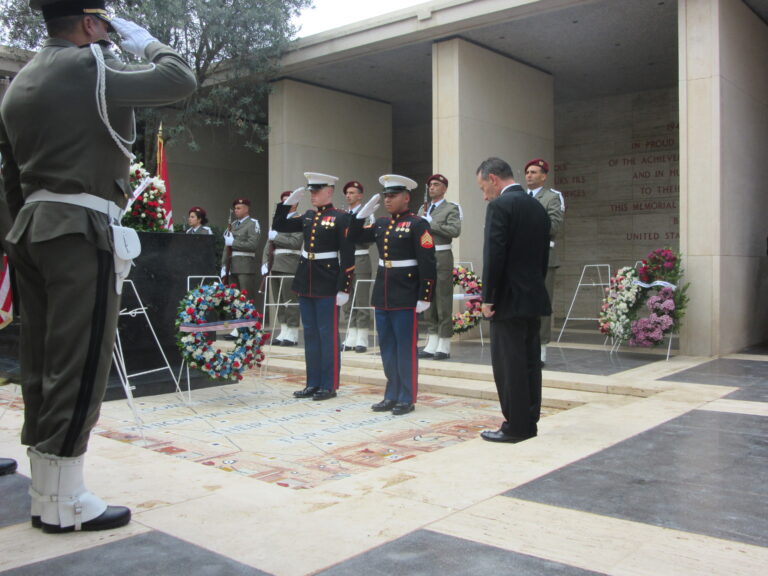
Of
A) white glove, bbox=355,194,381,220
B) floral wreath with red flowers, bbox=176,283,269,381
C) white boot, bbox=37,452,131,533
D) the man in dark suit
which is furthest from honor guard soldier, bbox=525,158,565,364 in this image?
white boot, bbox=37,452,131,533

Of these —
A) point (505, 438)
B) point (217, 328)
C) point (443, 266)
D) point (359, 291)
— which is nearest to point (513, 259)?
point (505, 438)

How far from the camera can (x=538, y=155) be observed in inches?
465

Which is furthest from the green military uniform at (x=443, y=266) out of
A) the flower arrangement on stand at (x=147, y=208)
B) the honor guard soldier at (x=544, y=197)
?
the flower arrangement on stand at (x=147, y=208)

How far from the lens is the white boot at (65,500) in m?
2.56

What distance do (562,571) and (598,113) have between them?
514 inches

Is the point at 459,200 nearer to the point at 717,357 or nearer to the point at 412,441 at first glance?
the point at 717,357

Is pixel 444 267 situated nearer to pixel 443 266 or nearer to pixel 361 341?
pixel 443 266

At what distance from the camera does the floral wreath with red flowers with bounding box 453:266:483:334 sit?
893 centimetres

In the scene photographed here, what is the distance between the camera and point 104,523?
8.66 feet

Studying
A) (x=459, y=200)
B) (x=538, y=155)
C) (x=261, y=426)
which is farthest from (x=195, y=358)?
(x=538, y=155)

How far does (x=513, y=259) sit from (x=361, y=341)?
511 centimetres

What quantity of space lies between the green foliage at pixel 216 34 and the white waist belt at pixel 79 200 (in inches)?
370

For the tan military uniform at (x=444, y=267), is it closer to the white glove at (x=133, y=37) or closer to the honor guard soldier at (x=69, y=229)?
the white glove at (x=133, y=37)

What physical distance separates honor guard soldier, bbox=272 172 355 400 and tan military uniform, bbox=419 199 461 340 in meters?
2.15
